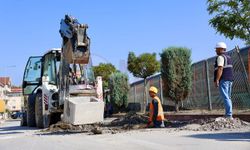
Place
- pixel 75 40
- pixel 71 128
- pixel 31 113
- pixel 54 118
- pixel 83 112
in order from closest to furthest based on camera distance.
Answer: pixel 83 112 → pixel 75 40 → pixel 71 128 → pixel 54 118 → pixel 31 113

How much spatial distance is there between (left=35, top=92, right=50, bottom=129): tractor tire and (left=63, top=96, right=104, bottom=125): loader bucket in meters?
4.31

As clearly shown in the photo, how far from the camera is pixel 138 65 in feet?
112

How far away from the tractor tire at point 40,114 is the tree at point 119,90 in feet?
48.7

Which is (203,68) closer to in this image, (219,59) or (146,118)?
(146,118)

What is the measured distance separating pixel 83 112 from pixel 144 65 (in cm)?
2079

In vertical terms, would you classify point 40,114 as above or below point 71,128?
above

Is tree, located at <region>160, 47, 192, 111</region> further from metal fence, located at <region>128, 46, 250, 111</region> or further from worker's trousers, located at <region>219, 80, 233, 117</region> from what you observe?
worker's trousers, located at <region>219, 80, 233, 117</region>

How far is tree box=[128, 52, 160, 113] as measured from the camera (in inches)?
1332

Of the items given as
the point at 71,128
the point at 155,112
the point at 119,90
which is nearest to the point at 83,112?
the point at 155,112

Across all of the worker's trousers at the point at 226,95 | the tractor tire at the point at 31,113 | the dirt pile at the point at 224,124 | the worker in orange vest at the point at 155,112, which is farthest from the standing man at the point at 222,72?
the tractor tire at the point at 31,113

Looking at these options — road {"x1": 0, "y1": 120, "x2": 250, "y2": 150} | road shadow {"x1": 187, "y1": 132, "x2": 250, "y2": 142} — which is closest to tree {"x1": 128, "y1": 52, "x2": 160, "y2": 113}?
road {"x1": 0, "y1": 120, "x2": 250, "y2": 150}

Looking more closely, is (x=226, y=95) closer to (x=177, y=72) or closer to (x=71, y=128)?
(x=71, y=128)

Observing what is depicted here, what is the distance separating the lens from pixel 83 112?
13.7 m

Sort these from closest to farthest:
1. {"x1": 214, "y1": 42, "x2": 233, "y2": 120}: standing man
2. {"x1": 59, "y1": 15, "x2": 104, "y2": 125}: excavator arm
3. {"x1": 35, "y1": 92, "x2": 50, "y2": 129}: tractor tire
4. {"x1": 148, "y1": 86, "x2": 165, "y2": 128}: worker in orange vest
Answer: {"x1": 214, "y1": 42, "x2": 233, "y2": 120}: standing man, {"x1": 148, "y1": 86, "x2": 165, "y2": 128}: worker in orange vest, {"x1": 59, "y1": 15, "x2": 104, "y2": 125}: excavator arm, {"x1": 35, "y1": 92, "x2": 50, "y2": 129}: tractor tire
